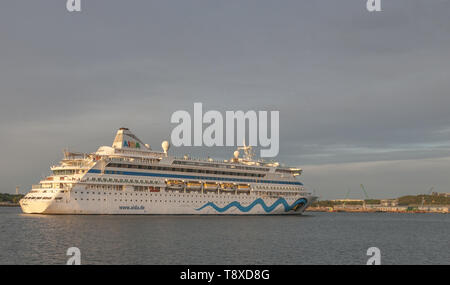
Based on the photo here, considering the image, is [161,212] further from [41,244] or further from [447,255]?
[447,255]

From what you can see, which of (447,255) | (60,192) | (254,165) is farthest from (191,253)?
(254,165)

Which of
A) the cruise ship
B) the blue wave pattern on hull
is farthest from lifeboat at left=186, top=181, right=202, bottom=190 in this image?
the blue wave pattern on hull

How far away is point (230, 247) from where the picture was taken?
36.6 m

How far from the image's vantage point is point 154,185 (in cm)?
6925

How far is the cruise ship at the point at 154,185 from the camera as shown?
2489 inches

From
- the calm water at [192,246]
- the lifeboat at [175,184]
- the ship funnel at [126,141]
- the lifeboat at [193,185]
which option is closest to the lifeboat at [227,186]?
the lifeboat at [193,185]

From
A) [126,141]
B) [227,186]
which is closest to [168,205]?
[126,141]

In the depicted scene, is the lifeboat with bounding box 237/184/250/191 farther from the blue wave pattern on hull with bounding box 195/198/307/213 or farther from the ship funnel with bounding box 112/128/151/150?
the ship funnel with bounding box 112/128/151/150

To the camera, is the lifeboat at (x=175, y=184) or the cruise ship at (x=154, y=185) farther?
the lifeboat at (x=175, y=184)

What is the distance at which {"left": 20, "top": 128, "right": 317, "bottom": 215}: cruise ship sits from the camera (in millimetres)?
63219

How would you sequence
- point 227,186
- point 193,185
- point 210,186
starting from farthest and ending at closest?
1. point 227,186
2. point 210,186
3. point 193,185

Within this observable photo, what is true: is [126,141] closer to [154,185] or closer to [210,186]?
[154,185]

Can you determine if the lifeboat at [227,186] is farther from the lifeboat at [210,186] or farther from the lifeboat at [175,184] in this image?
the lifeboat at [175,184]

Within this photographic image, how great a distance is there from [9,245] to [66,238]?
15.3 feet
